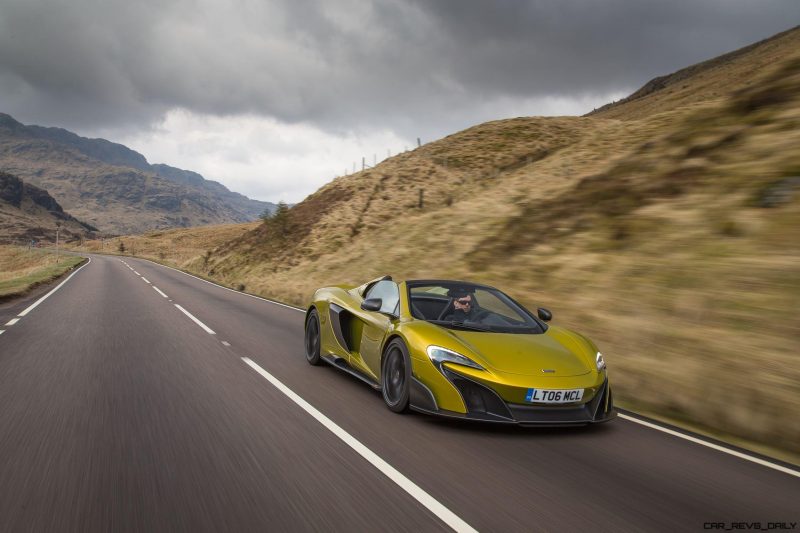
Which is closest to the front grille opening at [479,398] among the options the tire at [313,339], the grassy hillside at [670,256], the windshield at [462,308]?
the windshield at [462,308]

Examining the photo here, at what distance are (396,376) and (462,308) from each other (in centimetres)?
114

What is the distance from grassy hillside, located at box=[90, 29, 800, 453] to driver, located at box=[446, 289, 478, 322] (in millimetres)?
2216

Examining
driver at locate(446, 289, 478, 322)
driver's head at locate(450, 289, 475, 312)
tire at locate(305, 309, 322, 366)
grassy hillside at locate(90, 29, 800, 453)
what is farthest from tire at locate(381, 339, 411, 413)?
grassy hillside at locate(90, 29, 800, 453)

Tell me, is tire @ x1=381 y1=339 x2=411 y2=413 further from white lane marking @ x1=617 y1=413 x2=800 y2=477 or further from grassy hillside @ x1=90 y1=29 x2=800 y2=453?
grassy hillside @ x1=90 y1=29 x2=800 y2=453

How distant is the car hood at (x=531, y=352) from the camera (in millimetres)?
4691

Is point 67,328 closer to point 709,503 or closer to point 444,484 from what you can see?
point 444,484

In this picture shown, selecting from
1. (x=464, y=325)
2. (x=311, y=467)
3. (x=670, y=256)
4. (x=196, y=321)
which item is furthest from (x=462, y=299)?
(x=196, y=321)

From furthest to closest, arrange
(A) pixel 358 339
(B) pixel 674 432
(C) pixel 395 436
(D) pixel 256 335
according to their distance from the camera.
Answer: (D) pixel 256 335, (A) pixel 358 339, (B) pixel 674 432, (C) pixel 395 436

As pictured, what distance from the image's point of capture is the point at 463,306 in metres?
6.07

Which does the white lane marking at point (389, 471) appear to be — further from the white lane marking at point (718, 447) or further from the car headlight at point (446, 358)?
the white lane marking at point (718, 447)

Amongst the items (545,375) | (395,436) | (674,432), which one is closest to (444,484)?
(395,436)

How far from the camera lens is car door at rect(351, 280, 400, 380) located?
5.76m

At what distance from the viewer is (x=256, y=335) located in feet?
33.8

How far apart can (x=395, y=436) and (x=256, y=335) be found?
6.30m
